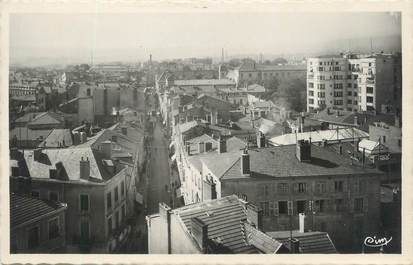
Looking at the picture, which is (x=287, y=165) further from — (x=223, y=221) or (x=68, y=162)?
(x=68, y=162)

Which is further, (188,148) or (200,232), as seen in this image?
(188,148)

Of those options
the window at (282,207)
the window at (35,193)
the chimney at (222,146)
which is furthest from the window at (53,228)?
the window at (282,207)

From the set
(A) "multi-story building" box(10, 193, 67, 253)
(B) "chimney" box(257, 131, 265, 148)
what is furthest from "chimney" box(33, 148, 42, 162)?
(B) "chimney" box(257, 131, 265, 148)

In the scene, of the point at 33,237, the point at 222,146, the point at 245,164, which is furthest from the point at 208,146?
the point at 33,237

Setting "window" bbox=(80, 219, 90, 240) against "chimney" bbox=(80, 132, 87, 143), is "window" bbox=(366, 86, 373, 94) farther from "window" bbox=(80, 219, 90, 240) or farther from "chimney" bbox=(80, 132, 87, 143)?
"window" bbox=(80, 219, 90, 240)

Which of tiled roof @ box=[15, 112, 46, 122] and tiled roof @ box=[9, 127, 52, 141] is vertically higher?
tiled roof @ box=[15, 112, 46, 122]

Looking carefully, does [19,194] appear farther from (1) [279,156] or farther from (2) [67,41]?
(1) [279,156]
